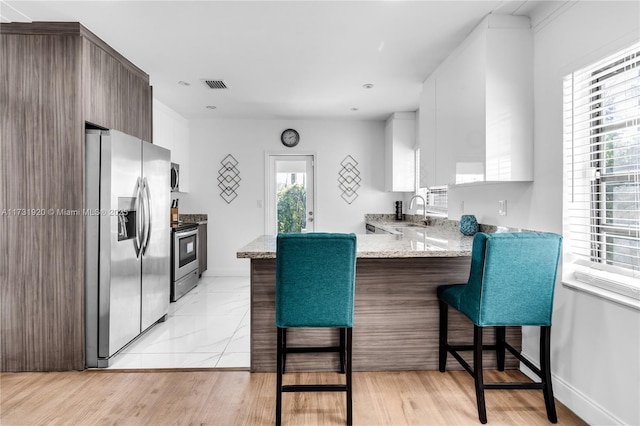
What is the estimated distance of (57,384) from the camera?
Answer: 2369 mm

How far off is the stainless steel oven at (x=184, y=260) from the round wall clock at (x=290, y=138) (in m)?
1.79

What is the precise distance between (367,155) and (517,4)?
11.0ft

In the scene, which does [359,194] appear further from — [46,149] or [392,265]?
[46,149]

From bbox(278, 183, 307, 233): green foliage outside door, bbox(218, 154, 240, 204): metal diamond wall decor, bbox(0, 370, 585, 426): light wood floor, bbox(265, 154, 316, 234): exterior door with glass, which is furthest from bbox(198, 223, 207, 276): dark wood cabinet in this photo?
bbox(0, 370, 585, 426): light wood floor

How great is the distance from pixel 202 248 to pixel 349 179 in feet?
7.87

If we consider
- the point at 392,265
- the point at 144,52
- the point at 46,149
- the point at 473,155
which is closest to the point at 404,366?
the point at 392,265

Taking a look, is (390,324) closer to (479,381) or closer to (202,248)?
(479,381)

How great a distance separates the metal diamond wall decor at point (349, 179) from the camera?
552 cm

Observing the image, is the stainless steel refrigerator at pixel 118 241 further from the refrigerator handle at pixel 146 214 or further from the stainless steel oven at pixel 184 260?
the stainless steel oven at pixel 184 260

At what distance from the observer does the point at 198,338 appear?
3.13 meters

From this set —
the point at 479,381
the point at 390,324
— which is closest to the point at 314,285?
the point at 390,324

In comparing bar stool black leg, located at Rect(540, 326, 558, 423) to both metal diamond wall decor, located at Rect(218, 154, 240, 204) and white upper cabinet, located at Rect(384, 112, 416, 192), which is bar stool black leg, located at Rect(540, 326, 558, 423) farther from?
metal diamond wall decor, located at Rect(218, 154, 240, 204)

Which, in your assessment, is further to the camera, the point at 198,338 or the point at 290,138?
the point at 290,138

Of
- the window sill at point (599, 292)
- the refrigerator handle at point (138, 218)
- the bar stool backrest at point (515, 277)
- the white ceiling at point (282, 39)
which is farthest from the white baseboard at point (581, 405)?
the refrigerator handle at point (138, 218)
